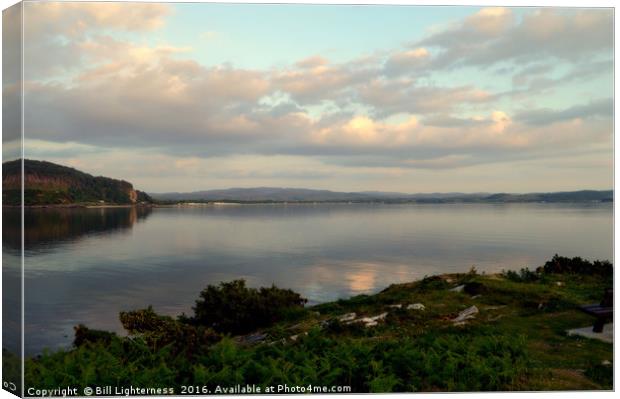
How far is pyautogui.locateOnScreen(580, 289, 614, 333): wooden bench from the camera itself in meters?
10.8

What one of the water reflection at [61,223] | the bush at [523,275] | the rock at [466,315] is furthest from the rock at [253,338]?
the bush at [523,275]

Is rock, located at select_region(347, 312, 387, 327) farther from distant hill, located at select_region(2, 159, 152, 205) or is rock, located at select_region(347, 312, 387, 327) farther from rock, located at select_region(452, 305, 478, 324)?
distant hill, located at select_region(2, 159, 152, 205)

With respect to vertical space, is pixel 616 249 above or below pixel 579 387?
above

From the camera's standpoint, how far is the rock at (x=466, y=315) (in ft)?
39.8

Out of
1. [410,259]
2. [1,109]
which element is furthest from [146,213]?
[410,259]

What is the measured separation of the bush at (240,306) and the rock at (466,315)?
4110mm

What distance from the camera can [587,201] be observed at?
40.9ft

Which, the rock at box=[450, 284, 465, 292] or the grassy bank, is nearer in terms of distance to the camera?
the grassy bank

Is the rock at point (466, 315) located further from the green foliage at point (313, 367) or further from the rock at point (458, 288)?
the green foliage at point (313, 367)

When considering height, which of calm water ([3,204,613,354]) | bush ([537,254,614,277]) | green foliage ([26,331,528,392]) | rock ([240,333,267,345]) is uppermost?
calm water ([3,204,613,354])

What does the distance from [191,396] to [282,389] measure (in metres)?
1.53

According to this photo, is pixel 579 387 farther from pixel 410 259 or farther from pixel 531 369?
pixel 410 259

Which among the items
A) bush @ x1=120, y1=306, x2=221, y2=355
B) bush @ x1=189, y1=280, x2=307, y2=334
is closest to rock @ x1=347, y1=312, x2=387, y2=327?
bush @ x1=189, y1=280, x2=307, y2=334

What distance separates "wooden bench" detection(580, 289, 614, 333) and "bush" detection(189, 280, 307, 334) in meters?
6.86
